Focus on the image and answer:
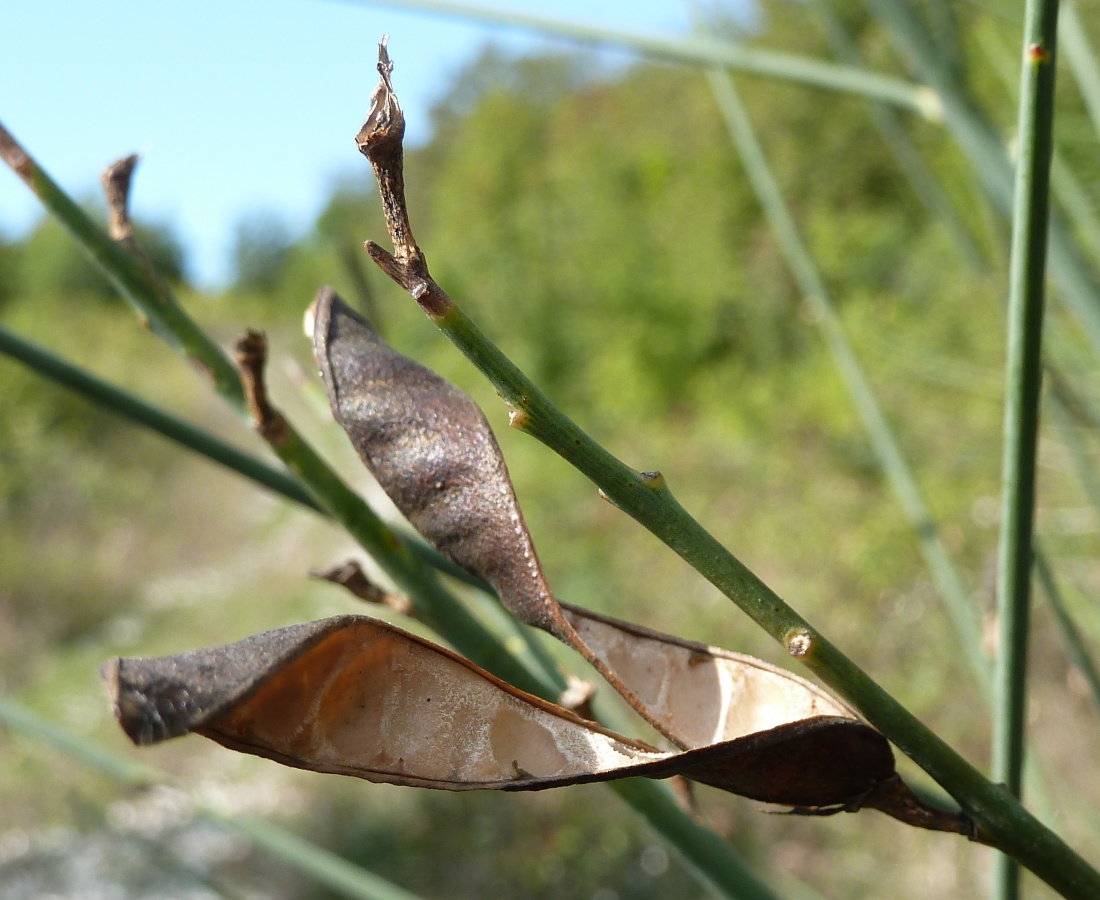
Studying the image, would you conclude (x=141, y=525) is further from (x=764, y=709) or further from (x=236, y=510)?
(x=764, y=709)

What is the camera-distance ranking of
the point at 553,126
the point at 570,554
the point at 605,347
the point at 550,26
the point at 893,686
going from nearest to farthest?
the point at 550,26
the point at 893,686
the point at 570,554
the point at 605,347
the point at 553,126

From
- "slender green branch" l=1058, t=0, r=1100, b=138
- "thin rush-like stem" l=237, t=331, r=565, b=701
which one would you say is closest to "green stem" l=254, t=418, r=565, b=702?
"thin rush-like stem" l=237, t=331, r=565, b=701

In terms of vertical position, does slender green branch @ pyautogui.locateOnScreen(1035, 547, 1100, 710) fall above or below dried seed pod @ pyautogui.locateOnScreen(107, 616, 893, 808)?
above

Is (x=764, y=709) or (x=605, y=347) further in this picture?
(x=605, y=347)

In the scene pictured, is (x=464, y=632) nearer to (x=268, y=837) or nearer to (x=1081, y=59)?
(x=268, y=837)

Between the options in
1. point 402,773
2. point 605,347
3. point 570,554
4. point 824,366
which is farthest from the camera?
point 605,347

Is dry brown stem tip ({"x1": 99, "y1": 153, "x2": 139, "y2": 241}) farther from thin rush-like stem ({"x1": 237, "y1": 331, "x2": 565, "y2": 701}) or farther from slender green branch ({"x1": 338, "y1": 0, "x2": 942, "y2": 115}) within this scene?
slender green branch ({"x1": 338, "y1": 0, "x2": 942, "y2": 115})

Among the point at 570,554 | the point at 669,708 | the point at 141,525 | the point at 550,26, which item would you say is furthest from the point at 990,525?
the point at 141,525
